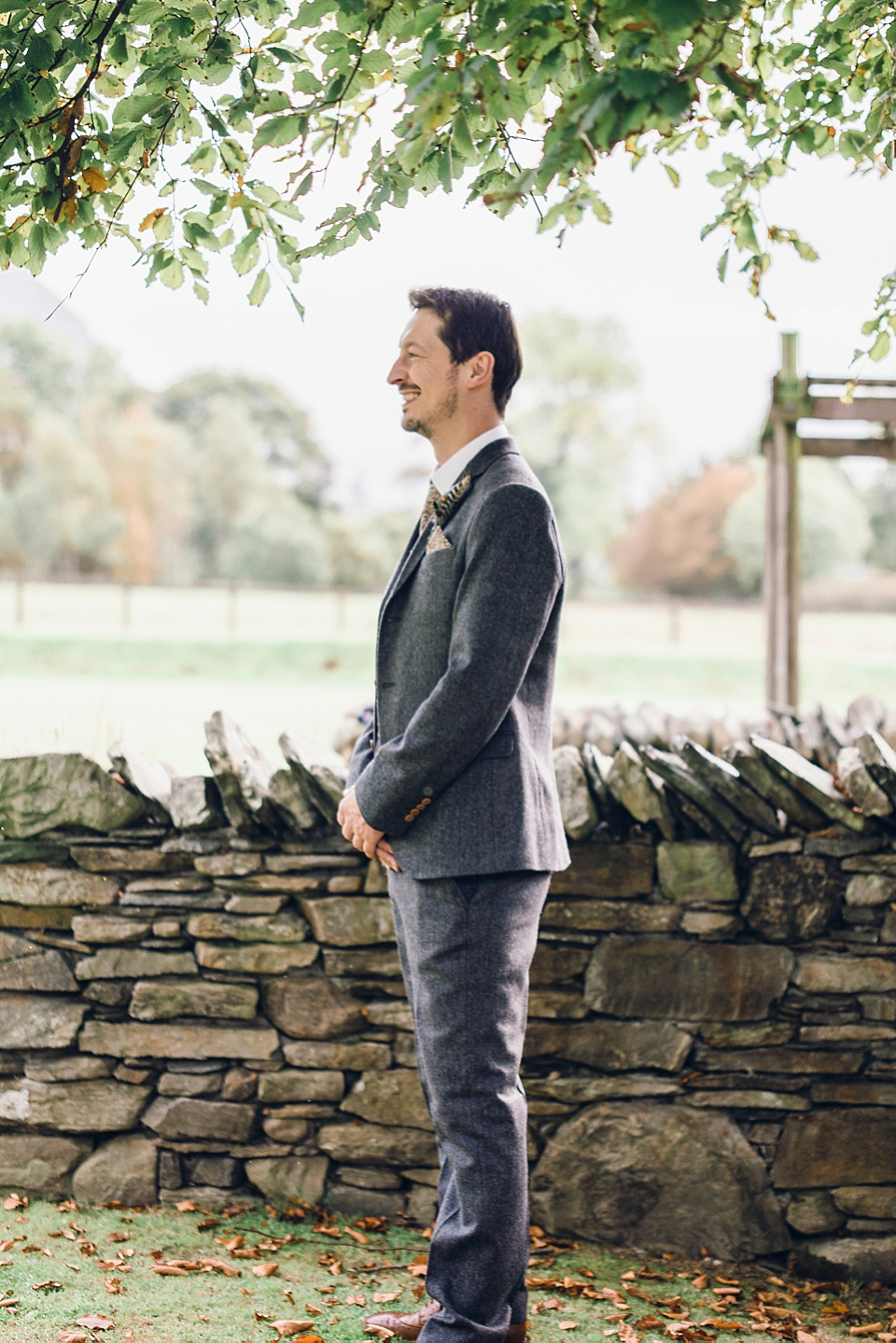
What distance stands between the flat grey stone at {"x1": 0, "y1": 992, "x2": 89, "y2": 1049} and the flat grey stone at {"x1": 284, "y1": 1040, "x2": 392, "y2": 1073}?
579mm

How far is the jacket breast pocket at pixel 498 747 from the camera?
218 cm

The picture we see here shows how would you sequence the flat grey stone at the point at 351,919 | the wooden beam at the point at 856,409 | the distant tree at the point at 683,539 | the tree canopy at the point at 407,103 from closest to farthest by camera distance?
the tree canopy at the point at 407,103 < the flat grey stone at the point at 351,919 < the wooden beam at the point at 856,409 < the distant tree at the point at 683,539

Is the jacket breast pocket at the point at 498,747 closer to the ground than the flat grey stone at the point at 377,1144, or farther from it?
farther from it

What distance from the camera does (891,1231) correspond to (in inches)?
110

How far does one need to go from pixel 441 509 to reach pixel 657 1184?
5.73 feet

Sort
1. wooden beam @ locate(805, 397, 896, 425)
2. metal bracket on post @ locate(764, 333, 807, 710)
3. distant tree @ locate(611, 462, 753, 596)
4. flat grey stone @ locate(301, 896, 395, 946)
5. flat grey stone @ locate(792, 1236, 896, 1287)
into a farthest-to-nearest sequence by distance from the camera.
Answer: distant tree @ locate(611, 462, 753, 596)
metal bracket on post @ locate(764, 333, 807, 710)
wooden beam @ locate(805, 397, 896, 425)
flat grey stone @ locate(301, 896, 395, 946)
flat grey stone @ locate(792, 1236, 896, 1287)

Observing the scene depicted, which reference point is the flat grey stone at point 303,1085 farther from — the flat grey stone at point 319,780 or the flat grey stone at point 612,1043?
the flat grey stone at point 319,780

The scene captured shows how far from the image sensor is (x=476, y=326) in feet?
7.63

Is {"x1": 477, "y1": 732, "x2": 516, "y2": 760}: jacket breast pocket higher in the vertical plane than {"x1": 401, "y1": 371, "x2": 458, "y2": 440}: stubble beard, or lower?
lower

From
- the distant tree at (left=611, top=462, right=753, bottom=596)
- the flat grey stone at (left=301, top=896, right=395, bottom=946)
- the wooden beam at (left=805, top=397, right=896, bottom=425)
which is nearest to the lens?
the flat grey stone at (left=301, top=896, right=395, bottom=946)

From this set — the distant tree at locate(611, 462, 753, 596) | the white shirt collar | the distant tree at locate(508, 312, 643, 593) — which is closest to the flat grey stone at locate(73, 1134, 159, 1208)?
the white shirt collar

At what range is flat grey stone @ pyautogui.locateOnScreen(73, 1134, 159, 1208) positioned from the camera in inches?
116

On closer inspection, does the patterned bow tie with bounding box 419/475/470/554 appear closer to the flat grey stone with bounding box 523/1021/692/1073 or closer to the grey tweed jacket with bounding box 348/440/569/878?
the grey tweed jacket with bounding box 348/440/569/878

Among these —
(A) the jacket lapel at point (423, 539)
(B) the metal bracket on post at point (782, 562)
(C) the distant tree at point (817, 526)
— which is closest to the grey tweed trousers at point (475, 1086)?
(A) the jacket lapel at point (423, 539)
